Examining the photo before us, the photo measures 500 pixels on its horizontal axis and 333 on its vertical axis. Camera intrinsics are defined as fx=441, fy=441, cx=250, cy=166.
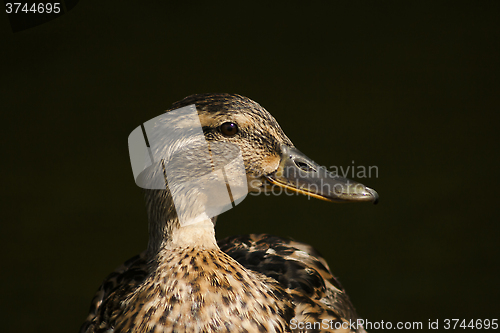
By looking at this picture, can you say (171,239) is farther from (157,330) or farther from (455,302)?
(455,302)

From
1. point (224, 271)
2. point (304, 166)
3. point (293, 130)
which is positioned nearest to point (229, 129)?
point (304, 166)

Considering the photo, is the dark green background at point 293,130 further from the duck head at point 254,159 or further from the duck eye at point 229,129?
the duck eye at point 229,129

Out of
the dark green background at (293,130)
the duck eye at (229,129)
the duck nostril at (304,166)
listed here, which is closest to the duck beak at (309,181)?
the duck nostril at (304,166)

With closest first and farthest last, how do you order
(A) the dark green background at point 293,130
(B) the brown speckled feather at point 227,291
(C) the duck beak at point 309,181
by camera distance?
(B) the brown speckled feather at point 227,291
(C) the duck beak at point 309,181
(A) the dark green background at point 293,130

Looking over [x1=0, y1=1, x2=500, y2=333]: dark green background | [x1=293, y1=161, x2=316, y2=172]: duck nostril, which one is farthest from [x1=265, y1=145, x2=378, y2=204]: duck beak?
[x1=0, y1=1, x2=500, y2=333]: dark green background

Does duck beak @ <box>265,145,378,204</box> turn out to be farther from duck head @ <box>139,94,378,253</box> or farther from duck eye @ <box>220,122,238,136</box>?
duck eye @ <box>220,122,238,136</box>

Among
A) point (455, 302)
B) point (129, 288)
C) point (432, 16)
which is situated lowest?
point (455, 302)

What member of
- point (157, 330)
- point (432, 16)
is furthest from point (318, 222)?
point (432, 16)
